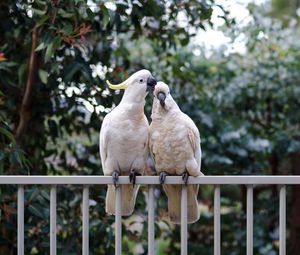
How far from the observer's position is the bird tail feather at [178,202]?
204cm

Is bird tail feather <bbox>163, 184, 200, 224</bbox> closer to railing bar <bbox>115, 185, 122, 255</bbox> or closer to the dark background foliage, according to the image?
railing bar <bbox>115, 185, 122, 255</bbox>

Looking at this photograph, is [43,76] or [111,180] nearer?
[111,180]

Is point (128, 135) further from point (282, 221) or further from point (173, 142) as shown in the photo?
point (282, 221)

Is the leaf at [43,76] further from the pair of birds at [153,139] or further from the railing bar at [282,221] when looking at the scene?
the railing bar at [282,221]

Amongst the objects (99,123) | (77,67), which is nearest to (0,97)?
(77,67)

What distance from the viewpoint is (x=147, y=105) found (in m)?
3.06

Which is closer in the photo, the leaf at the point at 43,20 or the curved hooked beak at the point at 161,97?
the curved hooked beak at the point at 161,97

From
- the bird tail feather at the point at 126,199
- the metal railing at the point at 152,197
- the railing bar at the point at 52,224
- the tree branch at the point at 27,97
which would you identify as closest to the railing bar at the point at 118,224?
the metal railing at the point at 152,197

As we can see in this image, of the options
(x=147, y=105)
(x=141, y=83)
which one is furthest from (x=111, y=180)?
(x=147, y=105)

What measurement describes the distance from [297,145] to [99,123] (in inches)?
58.0

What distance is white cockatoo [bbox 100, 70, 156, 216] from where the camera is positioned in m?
2.06

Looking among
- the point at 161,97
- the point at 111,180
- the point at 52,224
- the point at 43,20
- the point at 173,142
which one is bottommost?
the point at 52,224

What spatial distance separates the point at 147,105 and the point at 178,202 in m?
1.06

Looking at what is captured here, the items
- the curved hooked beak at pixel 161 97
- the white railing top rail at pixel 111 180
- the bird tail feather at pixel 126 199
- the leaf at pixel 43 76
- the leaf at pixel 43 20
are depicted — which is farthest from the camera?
the leaf at pixel 43 76
